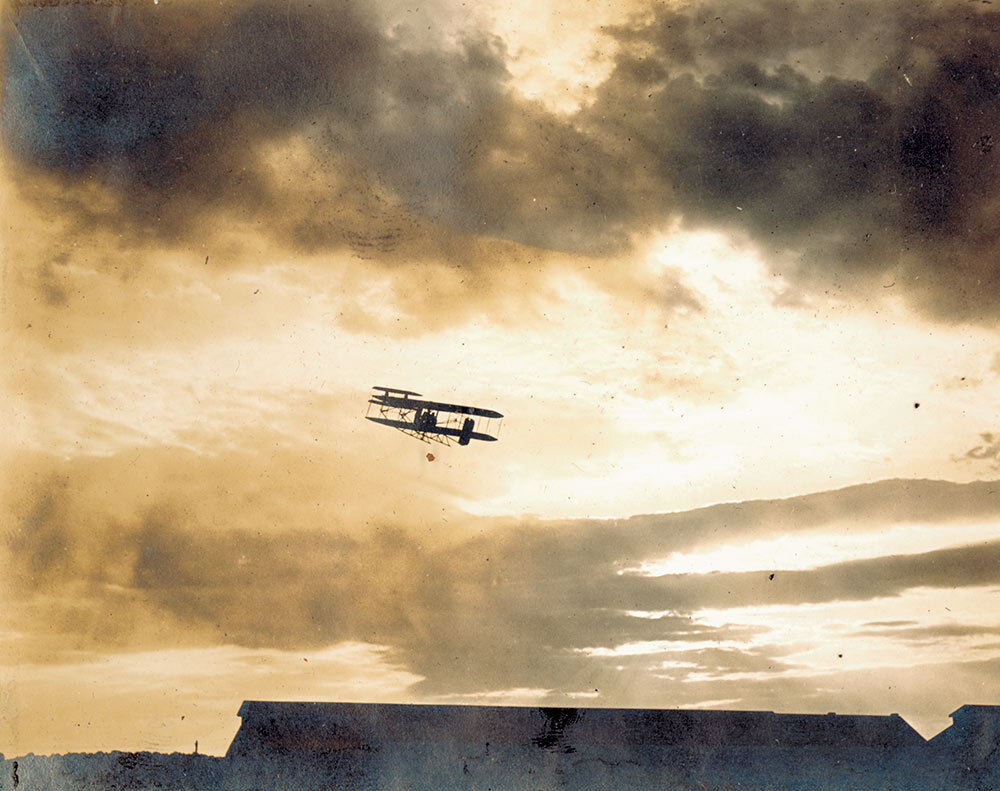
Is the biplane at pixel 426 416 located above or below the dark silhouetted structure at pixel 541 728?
Result: above

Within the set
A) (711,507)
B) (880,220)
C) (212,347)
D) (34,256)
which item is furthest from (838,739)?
(34,256)

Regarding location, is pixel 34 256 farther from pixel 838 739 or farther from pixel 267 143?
pixel 838 739

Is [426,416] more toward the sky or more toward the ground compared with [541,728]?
more toward the sky

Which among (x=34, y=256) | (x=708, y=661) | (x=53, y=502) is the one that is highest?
(x=34, y=256)

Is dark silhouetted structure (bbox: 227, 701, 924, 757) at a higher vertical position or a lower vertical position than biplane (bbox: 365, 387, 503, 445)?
lower

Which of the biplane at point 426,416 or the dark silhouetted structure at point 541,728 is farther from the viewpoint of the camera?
the biplane at point 426,416

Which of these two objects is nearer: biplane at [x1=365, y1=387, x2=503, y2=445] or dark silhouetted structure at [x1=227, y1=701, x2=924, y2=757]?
dark silhouetted structure at [x1=227, y1=701, x2=924, y2=757]

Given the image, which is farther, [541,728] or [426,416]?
[426,416]

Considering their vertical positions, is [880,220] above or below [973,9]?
below
